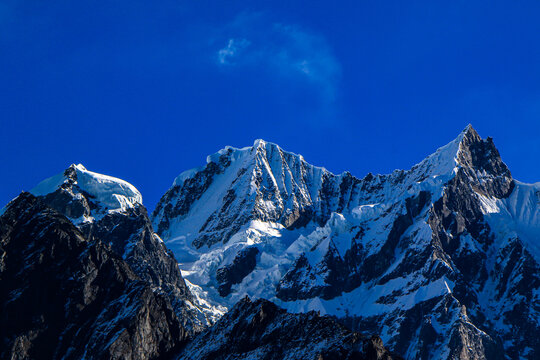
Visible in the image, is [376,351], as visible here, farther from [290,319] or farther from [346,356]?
[290,319]

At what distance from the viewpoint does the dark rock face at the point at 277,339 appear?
427 ft

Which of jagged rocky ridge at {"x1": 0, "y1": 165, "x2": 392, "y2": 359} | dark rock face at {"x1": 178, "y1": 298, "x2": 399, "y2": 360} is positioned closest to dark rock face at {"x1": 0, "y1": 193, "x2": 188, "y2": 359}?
jagged rocky ridge at {"x1": 0, "y1": 165, "x2": 392, "y2": 359}

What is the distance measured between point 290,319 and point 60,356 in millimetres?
32653

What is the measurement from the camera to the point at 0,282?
164 meters

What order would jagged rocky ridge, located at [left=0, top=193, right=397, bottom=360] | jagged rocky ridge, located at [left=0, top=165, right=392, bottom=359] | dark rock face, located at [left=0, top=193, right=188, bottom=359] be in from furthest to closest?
dark rock face, located at [left=0, top=193, right=188, bottom=359] < jagged rocky ridge, located at [left=0, top=165, right=392, bottom=359] < jagged rocky ridge, located at [left=0, top=193, right=397, bottom=360]

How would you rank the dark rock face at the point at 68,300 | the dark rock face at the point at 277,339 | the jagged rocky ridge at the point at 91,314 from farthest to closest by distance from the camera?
the dark rock face at the point at 68,300
the jagged rocky ridge at the point at 91,314
the dark rock face at the point at 277,339

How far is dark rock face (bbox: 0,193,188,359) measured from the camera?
157000 millimetres

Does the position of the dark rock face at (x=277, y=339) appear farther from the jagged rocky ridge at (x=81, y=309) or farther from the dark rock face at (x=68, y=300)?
the dark rock face at (x=68, y=300)

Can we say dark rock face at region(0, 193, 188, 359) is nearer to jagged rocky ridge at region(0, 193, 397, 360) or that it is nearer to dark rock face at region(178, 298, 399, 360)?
jagged rocky ridge at region(0, 193, 397, 360)

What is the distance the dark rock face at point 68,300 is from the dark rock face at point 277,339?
7321 millimetres

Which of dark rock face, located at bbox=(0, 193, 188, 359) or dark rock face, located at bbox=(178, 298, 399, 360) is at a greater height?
dark rock face, located at bbox=(0, 193, 188, 359)

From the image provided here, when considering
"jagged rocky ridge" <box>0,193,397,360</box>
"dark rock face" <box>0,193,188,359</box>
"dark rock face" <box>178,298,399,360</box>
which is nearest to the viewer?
"dark rock face" <box>178,298,399,360</box>

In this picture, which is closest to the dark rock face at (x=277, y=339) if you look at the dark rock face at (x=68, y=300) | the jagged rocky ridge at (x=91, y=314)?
the jagged rocky ridge at (x=91, y=314)

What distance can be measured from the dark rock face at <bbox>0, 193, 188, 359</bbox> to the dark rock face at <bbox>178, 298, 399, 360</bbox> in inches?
288
